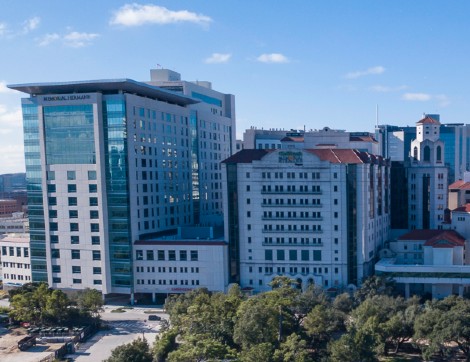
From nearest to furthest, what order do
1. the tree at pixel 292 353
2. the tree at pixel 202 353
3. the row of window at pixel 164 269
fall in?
the tree at pixel 202 353, the tree at pixel 292 353, the row of window at pixel 164 269

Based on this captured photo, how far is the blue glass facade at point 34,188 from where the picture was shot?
94.1 meters

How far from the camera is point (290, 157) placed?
294 ft

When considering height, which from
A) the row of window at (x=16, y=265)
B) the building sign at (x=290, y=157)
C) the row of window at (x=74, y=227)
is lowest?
the row of window at (x=16, y=265)

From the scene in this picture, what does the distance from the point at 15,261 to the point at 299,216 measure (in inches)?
2316

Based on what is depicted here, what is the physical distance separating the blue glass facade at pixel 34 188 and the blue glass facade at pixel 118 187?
1390cm

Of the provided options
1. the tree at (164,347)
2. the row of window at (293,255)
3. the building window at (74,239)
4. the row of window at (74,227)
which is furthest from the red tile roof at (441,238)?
the building window at (74,239)

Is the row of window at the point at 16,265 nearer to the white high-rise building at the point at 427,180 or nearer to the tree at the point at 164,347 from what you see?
the tree at the point at 164,347

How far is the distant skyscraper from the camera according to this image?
3580 inches

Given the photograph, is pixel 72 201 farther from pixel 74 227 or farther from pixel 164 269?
pixel 164 269

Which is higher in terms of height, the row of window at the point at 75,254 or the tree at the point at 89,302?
the row of window at the point at 75,254

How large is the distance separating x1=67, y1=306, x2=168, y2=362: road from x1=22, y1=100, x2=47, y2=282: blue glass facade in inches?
658

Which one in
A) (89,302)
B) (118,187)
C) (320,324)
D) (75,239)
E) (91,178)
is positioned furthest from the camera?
(75,239)

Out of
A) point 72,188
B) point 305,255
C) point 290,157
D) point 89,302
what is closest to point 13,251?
point 72,188

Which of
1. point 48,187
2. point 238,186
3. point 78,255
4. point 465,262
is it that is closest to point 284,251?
point 238,186
